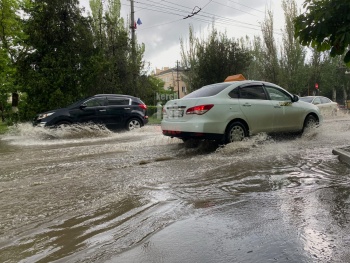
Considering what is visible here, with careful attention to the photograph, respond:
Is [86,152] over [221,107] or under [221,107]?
under

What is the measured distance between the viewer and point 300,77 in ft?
108

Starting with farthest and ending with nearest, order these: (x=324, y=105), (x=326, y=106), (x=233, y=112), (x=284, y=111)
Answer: (x=326, y=106) < (x=324, y=105) < (x=284, y=111) < (x=233, y=112)

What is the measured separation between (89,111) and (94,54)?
5.26 metres

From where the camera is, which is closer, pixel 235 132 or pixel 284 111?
pixel 235 132

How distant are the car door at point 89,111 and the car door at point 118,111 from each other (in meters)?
0.28

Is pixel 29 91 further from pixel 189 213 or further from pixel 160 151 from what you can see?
pixel 189 213

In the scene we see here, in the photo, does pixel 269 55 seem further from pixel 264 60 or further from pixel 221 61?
pixel 221 61

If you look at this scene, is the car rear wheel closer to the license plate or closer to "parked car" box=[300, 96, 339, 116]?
the license plate

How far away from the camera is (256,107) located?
7.95m

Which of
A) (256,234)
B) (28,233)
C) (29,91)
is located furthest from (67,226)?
(29,91)

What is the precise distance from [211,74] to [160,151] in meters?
17.0

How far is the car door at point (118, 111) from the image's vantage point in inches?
513

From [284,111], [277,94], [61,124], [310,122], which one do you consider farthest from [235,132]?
[61,124]

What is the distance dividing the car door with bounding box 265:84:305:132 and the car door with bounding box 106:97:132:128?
21.1 ft
